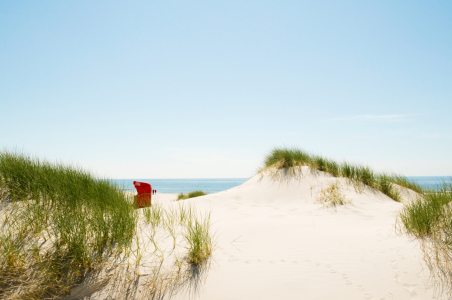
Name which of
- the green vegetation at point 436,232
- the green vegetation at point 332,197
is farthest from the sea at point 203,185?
the green vegetation at point 332,197

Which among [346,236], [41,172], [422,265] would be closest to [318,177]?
[346,236]

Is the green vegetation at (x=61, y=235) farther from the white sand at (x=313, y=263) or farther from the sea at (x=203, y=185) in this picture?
the sea at (x=203, y=185)

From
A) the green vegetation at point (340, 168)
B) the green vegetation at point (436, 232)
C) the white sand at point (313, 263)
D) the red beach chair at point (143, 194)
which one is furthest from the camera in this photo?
the green vegetation at point (340, 168)

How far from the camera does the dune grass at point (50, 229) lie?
2.69 meters

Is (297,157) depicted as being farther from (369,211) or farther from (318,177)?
(369,211)

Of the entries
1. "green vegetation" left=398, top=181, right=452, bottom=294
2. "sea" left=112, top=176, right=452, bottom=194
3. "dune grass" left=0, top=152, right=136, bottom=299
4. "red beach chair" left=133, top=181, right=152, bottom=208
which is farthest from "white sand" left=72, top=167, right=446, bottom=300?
"red beach chair" left=133, top=181, right=152, bottom=208

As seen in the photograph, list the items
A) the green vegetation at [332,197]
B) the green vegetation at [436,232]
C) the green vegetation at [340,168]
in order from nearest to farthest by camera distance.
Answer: the green vegetation at [436,232]
the green vegetation at [332,197]
the green vegetation at [340,168]

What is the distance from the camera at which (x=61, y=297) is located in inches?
100

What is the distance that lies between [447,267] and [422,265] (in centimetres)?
24

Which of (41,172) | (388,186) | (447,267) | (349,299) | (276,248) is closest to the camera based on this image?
(349,299)

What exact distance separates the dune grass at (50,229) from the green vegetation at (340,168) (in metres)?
7.23

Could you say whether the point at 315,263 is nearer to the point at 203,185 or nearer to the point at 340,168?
the point at 340,168

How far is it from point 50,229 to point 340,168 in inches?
355

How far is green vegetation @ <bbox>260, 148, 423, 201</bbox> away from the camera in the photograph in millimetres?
8555
